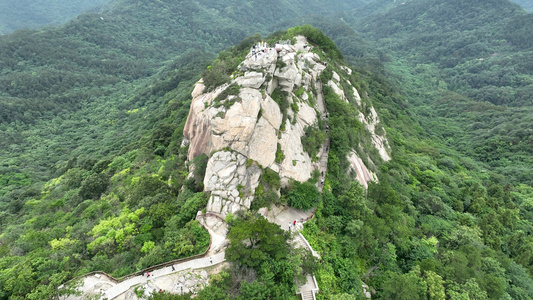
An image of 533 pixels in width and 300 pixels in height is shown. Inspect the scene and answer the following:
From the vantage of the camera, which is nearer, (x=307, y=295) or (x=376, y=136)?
(x=307, y=295)

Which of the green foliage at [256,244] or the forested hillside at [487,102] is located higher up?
the green foliage at [256,244]

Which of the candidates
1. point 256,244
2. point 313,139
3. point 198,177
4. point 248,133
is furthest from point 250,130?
point 256,244

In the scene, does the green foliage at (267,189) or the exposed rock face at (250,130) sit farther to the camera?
the exposed rock face at (250,130)

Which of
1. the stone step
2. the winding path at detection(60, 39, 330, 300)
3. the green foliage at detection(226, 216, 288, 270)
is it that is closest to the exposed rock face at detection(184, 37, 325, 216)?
the winding path at detection(60, 39, 330, 300)

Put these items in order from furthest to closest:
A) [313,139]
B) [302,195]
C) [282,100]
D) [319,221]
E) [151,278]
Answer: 1. [282,100]
2. [313,139]
3. [302,195]
4. [319,221]
5. [151,278]

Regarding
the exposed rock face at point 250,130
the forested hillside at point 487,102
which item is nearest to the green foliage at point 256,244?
the exposed rock face at point 250,130

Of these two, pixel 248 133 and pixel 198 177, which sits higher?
pixel 248 133

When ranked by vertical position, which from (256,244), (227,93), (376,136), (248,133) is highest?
(227,93)

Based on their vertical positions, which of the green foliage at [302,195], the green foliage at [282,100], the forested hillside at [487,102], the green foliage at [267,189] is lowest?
the forested hillside at [487,102]

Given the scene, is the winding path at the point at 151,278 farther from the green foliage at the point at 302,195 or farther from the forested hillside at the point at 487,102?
the forested hillside at the point at 487,102

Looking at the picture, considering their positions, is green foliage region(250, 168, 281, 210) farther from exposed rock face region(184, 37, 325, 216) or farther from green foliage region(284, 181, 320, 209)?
green foliage region(284, 181, 320, 209)

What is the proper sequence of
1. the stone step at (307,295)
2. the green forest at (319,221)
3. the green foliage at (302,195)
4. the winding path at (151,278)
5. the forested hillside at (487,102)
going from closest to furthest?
the winding path at (151,278), the stone step at (307,295), the green forest at (319,221), the green foliage at (302,195), the forested hillside at (487,102)

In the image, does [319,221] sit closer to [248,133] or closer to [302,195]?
[302,195]
